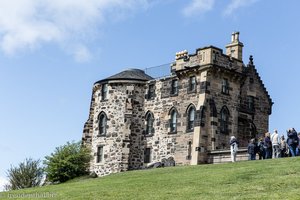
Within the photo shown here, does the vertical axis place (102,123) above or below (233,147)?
above

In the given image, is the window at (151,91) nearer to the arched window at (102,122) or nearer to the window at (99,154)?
the arched window at (102,122)

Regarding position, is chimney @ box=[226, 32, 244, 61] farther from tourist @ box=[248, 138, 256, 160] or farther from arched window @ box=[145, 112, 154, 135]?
tourist @ box=[248, 138, 256, 160]

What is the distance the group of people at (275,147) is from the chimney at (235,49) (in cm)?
1231

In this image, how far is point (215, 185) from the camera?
2553 cm

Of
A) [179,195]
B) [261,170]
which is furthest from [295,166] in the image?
[179,195]

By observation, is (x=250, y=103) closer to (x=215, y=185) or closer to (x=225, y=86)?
(x=225, y=86)

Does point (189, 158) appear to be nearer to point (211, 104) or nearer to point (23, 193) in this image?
point (211, 104)

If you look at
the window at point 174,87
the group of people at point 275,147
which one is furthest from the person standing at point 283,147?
the window at point 174,87

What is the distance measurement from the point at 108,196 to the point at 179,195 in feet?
11.3

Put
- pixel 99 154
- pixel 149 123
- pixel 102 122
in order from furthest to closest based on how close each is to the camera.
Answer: pixel 102 122
pixel 99 154
pixel 149 123

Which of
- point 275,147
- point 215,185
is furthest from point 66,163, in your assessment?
point 215,185

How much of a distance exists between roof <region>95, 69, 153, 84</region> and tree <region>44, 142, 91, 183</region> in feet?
20.9

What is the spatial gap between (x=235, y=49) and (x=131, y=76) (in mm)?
8644

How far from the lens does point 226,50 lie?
4981 centimetres
